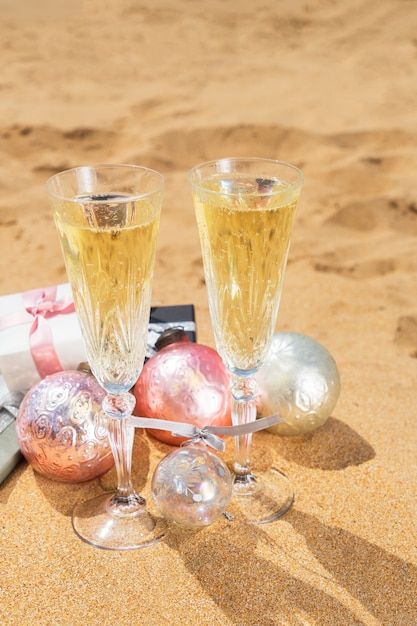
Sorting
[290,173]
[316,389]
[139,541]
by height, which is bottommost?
[139,541]

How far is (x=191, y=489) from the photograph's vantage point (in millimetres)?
1566

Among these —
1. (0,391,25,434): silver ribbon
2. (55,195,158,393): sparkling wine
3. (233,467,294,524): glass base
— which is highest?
(55,195,158,393): sparkling wine

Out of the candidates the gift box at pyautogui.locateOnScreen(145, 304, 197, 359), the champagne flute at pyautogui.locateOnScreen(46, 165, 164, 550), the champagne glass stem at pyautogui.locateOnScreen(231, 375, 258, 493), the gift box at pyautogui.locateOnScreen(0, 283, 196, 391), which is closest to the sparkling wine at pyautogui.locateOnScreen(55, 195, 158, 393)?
the champagne flute at pyautogui.locateOnScreen(46, 165, 164, 550)

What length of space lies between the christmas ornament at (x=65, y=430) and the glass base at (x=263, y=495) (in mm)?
349

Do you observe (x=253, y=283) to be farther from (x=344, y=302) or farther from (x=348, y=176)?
(x=348, y=176)

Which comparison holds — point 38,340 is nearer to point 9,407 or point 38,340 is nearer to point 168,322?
point 9,407

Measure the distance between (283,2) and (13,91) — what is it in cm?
308

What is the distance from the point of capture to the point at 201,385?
1.84 meters

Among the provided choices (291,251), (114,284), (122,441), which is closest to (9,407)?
(122,441)

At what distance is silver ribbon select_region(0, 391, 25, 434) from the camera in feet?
6.41

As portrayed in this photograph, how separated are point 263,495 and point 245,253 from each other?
0.68 m

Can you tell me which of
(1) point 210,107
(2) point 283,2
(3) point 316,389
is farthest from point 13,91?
(3) point 316,389

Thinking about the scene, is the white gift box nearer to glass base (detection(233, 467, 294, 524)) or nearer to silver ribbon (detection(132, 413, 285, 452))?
silver ribbon (detection(132, 413, 285, 452))

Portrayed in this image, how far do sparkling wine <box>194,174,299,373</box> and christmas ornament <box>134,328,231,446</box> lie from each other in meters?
0.22
